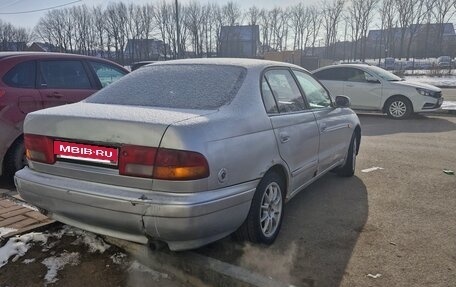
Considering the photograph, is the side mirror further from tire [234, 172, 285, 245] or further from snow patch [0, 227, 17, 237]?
snow patch [0, 227, 17, 237]

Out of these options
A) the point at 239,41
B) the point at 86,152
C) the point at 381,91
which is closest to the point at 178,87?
the point at 86,152

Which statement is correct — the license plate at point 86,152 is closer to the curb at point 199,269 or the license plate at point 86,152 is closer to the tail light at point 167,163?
the tail light at point 167,163

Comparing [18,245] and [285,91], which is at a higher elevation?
[285,91]

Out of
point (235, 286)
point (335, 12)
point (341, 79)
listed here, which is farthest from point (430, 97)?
point (335, 12)

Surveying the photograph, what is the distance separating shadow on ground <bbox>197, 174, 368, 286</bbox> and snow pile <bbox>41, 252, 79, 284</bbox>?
3.22ft

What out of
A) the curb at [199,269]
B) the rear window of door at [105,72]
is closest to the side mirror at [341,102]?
the curb at [199,269]

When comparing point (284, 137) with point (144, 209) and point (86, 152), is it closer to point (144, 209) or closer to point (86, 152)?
point (144, 209)

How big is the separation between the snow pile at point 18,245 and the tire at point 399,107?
993 cm

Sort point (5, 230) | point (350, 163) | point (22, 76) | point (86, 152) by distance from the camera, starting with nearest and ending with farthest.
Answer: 1. point (86, 152)
2. point (5, 230)
3. point (22, 76)
4. point (350, 163)

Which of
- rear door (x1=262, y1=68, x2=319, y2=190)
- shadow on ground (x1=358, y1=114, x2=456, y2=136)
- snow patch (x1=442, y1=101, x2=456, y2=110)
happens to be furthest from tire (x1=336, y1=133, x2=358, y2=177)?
snow patch (x1=442, y1=101, x2=456, y2=110)

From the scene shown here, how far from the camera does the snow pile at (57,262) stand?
9.24 ft

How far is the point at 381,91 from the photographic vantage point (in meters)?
11.1

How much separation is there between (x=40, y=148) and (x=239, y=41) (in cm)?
6881

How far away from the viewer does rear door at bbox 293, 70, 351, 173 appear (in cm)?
410
